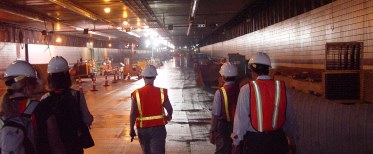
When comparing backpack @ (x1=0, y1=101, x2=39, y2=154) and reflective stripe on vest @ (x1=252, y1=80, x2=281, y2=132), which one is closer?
backpack @ (x1=0, y1=101, x2=39, y2=154)

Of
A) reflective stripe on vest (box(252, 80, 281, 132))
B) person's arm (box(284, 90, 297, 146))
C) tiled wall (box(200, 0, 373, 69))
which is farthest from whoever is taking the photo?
tiled wall (box(200, 0, 373, 69))

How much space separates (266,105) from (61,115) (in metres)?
2.15

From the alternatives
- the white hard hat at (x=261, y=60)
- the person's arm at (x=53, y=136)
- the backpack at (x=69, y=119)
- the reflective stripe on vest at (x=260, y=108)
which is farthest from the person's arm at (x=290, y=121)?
the person's arm at (x=53, y=136)

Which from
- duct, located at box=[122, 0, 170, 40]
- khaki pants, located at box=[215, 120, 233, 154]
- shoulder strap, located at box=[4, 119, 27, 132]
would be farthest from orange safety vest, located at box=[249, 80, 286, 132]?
duct, located at box=[122, 0, 170, 40]

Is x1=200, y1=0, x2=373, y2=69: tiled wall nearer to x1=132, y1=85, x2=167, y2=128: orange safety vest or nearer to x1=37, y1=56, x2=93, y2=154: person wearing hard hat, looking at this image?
x1=132, y1=85, x2=167, y2=128: orange safety vest

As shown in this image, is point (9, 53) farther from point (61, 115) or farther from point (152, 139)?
point (61, 115)

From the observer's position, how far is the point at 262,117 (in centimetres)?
397

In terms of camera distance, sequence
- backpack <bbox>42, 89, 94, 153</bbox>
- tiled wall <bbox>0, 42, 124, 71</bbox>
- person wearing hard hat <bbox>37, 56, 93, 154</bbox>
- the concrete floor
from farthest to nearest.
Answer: tiled wall <bbox>0, 42, 124, 71</bbox> → the concrete floor → backpack <bbox>42, 89, 94, 153</bbox> → person wearing hard hat <bbox>37, 56, 93, 154</bbox>

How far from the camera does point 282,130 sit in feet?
13.5

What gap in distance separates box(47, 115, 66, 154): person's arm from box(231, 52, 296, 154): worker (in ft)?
6.02

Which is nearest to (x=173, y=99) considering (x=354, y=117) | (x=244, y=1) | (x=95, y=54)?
(x=244, y=1)

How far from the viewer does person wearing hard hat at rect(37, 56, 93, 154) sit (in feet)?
10.3

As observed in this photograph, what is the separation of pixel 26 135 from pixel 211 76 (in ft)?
62.7

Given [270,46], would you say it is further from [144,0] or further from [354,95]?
[354,95]
